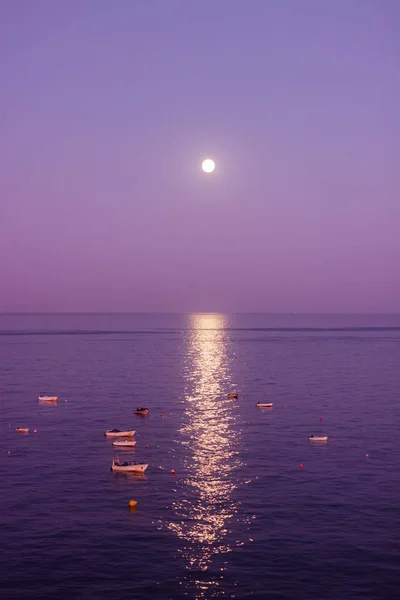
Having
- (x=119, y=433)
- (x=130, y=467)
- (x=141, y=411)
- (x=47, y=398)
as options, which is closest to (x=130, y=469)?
(x=130, y=467)

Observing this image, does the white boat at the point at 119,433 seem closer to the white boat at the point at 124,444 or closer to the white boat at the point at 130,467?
the white boat at the point at 124,444

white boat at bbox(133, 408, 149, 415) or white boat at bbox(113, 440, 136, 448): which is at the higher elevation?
white boat at bbox(133, 408, 149, 415)

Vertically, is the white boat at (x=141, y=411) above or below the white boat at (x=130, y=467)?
above

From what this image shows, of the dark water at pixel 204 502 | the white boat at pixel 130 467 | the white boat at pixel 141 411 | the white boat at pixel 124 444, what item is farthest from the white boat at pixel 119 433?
the white boat at pixel 141 411

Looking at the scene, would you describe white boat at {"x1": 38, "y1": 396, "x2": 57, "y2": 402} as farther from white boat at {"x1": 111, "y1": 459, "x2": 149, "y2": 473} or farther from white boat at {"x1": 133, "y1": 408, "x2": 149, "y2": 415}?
white boat at {"x1": 111, "y1": 459, "x2": 149, "y2": 473}

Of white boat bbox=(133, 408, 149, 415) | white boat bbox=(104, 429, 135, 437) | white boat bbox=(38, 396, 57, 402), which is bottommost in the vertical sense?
white boat bbox=(104, 429, 135, 437)

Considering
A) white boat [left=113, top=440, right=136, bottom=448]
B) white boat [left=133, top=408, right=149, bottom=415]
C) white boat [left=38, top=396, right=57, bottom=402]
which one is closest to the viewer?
white boat [left=113, top=440, right=136, bottom=448]

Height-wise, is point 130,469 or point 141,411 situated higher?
point 141,411

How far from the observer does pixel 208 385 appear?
150875mm

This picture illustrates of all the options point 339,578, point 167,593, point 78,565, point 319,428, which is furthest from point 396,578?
point 319,428

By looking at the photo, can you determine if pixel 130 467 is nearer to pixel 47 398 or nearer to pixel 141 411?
pixel 141 411

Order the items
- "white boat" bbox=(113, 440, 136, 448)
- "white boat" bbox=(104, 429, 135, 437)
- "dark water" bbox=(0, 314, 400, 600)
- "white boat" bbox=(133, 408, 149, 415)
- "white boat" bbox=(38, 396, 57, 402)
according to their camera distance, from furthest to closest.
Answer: "white boat" bbox=(38, 396, 57, 402) → "white boat" bbox=(133, 408, 149, 415) → "white boat" bbox=(104, 429, 135, 437) → "white boat" bbox=(113, 440, 136, 448) → "dark water" bbox=(0, 314, 400, 600)

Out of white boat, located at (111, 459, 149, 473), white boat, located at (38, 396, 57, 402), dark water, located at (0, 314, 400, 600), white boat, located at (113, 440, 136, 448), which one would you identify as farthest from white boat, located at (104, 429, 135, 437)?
white boat, located at (38, 396, 57, 402)

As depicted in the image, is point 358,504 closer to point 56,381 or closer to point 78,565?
point 78,565
